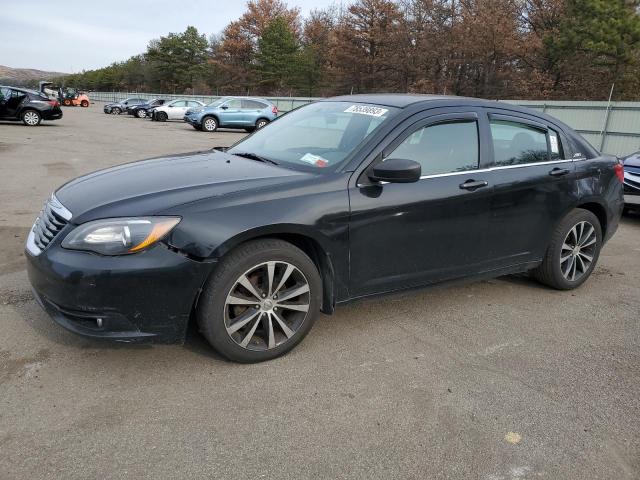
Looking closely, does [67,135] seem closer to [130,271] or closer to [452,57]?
[130,271]

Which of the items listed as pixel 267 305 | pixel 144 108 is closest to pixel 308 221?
pixel 267 305

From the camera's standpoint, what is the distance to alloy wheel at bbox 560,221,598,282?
463 cm

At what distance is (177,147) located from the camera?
1641 cm

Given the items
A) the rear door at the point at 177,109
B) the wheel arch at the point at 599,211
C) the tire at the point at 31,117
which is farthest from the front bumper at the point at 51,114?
the wheel arch at the point at 599,211

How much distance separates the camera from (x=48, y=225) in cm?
315

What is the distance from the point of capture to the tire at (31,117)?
67.6 feet

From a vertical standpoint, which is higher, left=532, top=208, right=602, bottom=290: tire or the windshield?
the windshield

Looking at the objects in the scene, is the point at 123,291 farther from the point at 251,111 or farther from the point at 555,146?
the point at 251,111

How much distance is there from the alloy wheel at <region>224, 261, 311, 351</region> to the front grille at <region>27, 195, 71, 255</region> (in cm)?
105

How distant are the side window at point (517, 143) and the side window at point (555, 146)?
0.07 meters

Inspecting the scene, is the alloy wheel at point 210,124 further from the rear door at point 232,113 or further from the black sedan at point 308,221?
the black sedan at point 308,221

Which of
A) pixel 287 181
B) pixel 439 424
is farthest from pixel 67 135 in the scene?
pixel 439 424

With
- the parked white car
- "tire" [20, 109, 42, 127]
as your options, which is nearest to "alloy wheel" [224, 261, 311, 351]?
"tire" [20, 109, 42, 127]

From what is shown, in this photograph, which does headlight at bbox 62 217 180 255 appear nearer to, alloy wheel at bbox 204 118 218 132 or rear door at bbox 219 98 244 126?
rear door at bbox 219 98 244 126
